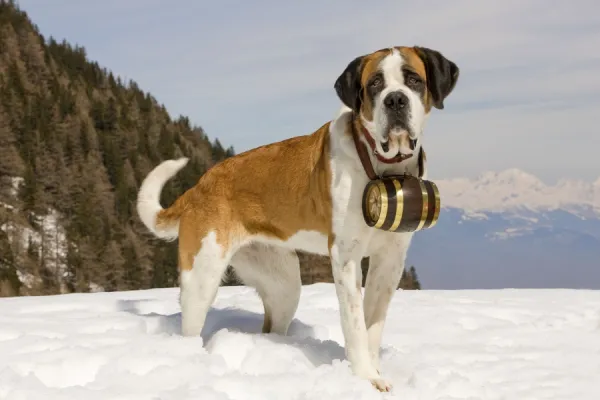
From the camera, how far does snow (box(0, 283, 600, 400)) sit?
3.95 m

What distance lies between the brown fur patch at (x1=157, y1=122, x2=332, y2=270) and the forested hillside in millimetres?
44045

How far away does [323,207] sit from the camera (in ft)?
13.7

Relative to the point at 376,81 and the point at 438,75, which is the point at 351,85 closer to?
the point at 376,81

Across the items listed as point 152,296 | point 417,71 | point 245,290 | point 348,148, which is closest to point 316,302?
point 245,290

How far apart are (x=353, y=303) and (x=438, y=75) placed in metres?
1.42

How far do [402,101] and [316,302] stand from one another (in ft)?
12.2

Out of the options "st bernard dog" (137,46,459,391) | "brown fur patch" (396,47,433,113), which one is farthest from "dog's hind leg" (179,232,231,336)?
"brown fur patch" (396,47,433,113)

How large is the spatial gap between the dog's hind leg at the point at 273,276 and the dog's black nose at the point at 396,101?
169cm

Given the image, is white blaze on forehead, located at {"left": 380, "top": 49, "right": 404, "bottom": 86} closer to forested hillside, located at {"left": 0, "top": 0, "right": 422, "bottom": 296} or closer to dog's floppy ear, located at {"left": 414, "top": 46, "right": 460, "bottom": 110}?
dog's floppy ear, located at {"left": 414, "top": 46, "right": 460, "bottom": 110}

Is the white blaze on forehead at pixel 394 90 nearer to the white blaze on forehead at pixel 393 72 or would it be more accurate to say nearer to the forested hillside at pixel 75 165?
→ the white blaze on forehead at pixel 393 72

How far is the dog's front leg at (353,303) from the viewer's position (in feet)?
13.3

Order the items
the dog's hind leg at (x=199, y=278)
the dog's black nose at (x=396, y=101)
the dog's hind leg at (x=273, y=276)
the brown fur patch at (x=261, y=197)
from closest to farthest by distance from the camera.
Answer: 1. the dog's black nose at (x=396, y=101)
2. the brown fur patch at (x=261, y=197)
3. the dog's hind leg at (x=199, y=278)
4. the dog's hind leg at (x=273, y=276)

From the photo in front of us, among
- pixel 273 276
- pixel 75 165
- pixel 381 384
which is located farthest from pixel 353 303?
pixel 75 165

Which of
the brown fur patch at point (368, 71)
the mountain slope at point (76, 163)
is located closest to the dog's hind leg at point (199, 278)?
the brown fur patch at point (368, 71)
